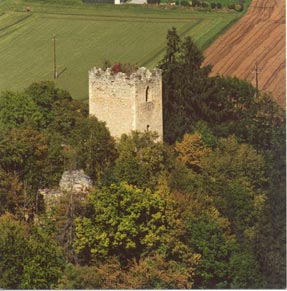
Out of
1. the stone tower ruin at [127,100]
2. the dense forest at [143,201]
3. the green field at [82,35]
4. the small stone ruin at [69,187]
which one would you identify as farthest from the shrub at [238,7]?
the small stone ruin at [69,187]

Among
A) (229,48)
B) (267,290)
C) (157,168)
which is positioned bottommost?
(267,290)

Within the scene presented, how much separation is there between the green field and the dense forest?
50.6 feet

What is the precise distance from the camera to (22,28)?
271 ft

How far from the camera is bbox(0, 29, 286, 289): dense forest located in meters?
45.0

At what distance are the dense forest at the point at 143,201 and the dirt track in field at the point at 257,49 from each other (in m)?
13.8

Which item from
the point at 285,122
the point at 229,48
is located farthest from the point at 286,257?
the point at 229,48

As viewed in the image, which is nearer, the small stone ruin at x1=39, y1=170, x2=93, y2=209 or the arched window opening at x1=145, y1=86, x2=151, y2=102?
the small stone ruin at x1=39, y1=170, x2=93, y2=209

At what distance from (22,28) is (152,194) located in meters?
36.4

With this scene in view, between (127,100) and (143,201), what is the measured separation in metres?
5.99

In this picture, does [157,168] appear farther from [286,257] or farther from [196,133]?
[286,257]

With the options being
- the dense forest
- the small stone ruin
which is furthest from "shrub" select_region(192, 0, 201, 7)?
the small stone ruin

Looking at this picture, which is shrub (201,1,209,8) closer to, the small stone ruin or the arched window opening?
the arched window opening

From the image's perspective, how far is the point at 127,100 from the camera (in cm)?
5206

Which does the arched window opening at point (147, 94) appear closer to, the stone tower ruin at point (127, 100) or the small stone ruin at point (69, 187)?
the stone tower ruin at point (127, 100)
